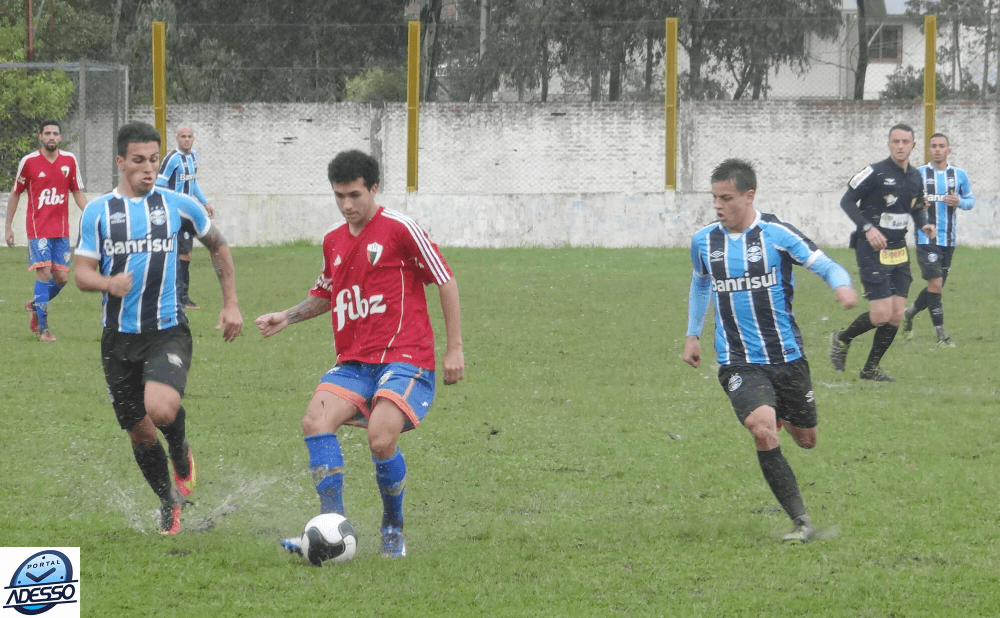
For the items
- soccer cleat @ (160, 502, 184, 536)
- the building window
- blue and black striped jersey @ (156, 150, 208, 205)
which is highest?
the building window

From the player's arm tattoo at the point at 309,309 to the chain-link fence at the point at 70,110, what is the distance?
1694cm

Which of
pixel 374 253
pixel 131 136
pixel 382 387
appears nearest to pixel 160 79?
pixel 131 136

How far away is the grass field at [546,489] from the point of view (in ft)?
16.5

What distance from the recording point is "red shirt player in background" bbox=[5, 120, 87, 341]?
40.9 ft

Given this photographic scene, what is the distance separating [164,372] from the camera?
5992 millimetres

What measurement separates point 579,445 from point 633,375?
2.73m

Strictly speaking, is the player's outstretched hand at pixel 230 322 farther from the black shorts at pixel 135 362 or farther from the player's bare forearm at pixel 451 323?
the player's bare forearm at pixel 451 323

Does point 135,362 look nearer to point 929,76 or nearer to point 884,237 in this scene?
point 884,237

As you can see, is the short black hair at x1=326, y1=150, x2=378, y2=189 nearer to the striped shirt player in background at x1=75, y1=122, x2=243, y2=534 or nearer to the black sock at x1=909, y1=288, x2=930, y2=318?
the striped shirt player in background at x1=75, y1=122, x2=243, y2=534

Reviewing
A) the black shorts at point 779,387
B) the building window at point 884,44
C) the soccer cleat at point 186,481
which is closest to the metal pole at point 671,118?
the building window at point 884,44

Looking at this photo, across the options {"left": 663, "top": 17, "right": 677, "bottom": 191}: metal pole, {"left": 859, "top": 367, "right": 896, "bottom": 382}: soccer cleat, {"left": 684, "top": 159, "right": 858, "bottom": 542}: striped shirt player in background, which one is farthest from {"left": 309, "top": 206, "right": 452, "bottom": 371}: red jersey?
{"left": 663, "top": 17, "right": 677, "bottom": 191}: metal pole

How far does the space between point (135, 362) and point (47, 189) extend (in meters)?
7.60

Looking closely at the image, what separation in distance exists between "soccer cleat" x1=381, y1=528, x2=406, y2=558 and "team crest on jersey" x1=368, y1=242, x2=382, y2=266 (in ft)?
3.92

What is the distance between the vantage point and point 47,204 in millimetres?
12859
